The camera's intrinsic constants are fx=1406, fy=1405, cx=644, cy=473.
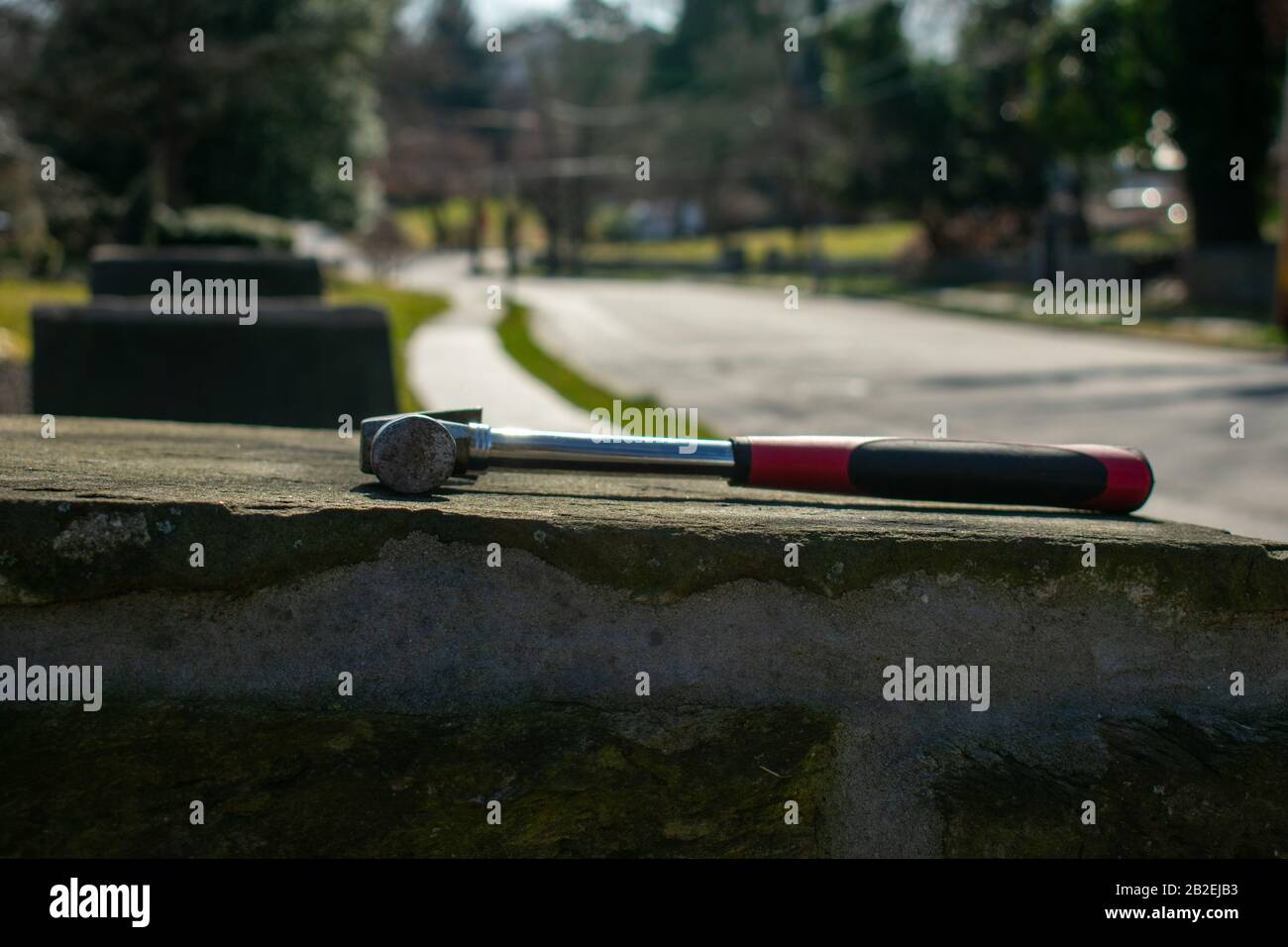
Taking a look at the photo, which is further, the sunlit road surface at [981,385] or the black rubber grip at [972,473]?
the sunlit road surface at [981,385]

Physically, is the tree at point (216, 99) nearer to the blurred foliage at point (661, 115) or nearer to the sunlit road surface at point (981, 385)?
the blurred foliage at point (661, 115)

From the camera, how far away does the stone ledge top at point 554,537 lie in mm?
2145

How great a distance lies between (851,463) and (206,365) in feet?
12.8

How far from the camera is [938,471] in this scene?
2.68m

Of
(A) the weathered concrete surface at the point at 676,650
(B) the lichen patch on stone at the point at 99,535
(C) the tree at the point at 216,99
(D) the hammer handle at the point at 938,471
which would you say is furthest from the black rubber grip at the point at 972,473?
(C) the tree at the point at 216,99

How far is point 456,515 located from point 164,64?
2199cm

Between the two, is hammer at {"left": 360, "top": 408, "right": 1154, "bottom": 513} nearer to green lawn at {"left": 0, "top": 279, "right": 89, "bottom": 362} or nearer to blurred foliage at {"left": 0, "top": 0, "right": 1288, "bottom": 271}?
green lawn at {"left": 0, "top": 279, "right": 89, "bottom": 362}

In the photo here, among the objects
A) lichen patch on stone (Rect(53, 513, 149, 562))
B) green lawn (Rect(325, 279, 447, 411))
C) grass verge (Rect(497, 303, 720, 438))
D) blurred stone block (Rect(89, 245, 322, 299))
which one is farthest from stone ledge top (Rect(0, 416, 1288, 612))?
green lawn (Rect(325, 279, 447, 411))

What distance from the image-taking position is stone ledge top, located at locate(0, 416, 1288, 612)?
2.14 m

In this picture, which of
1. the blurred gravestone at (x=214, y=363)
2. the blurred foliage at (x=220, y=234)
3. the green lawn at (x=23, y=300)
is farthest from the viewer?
the blurred foliage at (x=220, y=234)

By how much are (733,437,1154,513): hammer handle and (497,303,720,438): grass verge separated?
6.43 meters

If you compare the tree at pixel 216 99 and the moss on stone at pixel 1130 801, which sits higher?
the tree at pixel 216 99

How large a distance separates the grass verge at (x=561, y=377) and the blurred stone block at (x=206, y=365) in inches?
136

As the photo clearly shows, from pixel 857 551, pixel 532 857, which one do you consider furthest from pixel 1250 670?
pixel 532 857
